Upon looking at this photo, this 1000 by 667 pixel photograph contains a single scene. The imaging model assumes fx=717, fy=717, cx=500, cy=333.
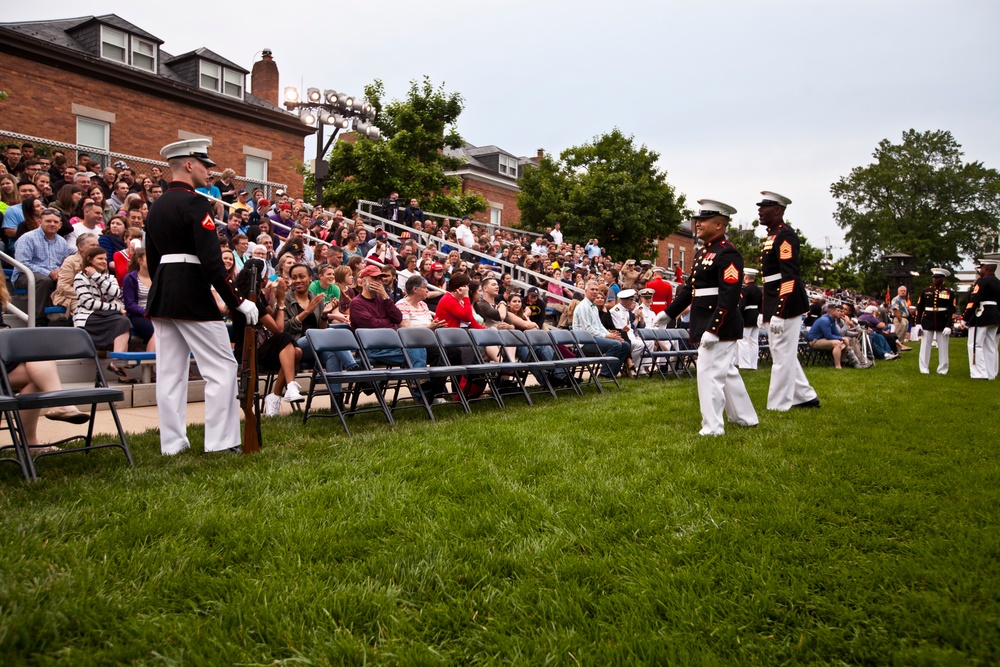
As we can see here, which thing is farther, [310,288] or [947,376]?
[947,376]

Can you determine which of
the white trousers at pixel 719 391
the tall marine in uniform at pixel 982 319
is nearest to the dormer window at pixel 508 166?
the tall marine in uniform at pixel 982 319

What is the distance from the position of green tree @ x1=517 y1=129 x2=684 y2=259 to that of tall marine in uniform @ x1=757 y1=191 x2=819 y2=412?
1196 inches

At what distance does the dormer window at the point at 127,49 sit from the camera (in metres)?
22.6

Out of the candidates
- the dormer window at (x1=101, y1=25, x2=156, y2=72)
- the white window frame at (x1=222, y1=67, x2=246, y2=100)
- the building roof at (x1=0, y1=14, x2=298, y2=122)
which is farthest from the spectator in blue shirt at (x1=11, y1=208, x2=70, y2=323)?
the white window frame at (x1=222, y1=67, x2=246, y2=100)

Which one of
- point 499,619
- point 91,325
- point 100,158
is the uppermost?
point 100,158

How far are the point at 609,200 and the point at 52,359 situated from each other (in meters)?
35.7

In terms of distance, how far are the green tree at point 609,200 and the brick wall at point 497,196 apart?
240 cm

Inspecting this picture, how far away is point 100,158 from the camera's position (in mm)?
17203

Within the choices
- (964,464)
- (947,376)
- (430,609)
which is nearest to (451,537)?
(430,609)

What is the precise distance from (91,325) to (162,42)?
19.9 m

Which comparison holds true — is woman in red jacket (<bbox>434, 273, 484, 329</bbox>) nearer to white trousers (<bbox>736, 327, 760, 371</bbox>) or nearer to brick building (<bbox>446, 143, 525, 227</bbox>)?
white trousers (<bbox>736, 327, 760, 371</bbox>)

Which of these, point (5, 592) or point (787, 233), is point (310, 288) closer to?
point (787, 233)

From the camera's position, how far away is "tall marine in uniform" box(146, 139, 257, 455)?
17.4ft

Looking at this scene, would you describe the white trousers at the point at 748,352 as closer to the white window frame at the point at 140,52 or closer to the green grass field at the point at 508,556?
the green grass field at the point at 508,556
